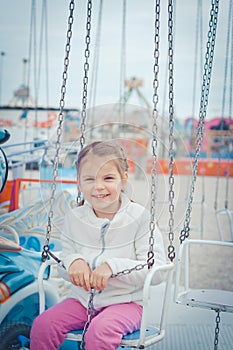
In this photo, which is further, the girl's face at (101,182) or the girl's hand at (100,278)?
the girl's face at (101,182)

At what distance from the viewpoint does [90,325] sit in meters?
1.26

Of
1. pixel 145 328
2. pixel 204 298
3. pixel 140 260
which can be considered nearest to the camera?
pixel 145 328

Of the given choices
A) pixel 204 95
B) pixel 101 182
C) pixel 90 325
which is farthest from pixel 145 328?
pixel 204 95

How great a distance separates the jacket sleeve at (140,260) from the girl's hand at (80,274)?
6cm

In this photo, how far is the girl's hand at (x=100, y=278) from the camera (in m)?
1.27

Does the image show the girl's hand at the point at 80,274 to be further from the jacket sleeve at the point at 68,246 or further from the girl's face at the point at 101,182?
the girl's face at the point at 101,182

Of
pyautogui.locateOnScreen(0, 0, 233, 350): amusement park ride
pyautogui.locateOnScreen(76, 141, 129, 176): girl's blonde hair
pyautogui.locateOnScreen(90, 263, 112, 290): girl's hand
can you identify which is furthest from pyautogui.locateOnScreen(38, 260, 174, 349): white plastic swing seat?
pyautogui.locateOnScreen(76, 141, 129, 176): girl's blonde hair

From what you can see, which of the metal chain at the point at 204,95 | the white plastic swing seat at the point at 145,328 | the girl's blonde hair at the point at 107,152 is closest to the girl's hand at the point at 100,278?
the white plastic swing seat at the point at 145,328

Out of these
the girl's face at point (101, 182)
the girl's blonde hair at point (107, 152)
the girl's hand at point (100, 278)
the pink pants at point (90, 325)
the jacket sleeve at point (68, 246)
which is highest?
the girl's blonde hair at point (107, 152)

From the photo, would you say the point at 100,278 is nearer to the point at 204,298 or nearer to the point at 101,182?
the point at 101,182

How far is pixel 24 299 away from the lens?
5.54 feet

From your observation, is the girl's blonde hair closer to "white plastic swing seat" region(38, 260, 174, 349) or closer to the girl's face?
the girl's face

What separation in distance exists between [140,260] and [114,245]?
8 cm

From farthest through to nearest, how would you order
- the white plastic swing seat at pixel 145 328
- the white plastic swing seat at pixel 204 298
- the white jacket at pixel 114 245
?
the white plastic swing seat at pixel 204 298 → the white jacket at pixel 114 245 → the white plastic swing seat at pixel 145 328
